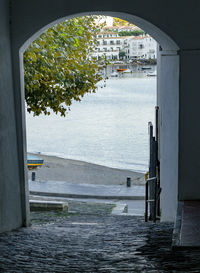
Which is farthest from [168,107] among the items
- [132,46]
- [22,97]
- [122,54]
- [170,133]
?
[122,54]

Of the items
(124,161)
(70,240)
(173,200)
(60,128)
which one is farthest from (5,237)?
(60,128)

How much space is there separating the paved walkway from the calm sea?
452 inches

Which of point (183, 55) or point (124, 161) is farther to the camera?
point (124, 161)

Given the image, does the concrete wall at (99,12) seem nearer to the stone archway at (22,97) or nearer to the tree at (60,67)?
the stone archway at (22,97)

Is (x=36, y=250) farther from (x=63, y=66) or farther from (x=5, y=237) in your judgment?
(x=63, y=66)

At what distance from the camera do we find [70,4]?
6.66 metres

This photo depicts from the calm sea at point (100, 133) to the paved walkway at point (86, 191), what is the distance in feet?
37.6

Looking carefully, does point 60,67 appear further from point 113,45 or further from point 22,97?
point 113,45

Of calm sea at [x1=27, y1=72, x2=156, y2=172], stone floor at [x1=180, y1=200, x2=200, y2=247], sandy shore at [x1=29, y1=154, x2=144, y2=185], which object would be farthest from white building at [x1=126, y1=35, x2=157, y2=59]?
stone floor at [x1=180, y1=200, x2=200, y2=247]

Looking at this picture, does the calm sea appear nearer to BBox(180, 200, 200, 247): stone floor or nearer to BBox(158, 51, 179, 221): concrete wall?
BBox(158, 51, 179, 221): concrete wall

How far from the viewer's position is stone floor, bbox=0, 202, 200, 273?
4.29 meters

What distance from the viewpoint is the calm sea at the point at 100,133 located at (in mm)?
40616

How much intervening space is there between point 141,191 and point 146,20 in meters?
12.9

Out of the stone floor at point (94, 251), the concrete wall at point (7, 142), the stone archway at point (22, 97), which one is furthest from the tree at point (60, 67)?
the stone floor at point (94, 251)
